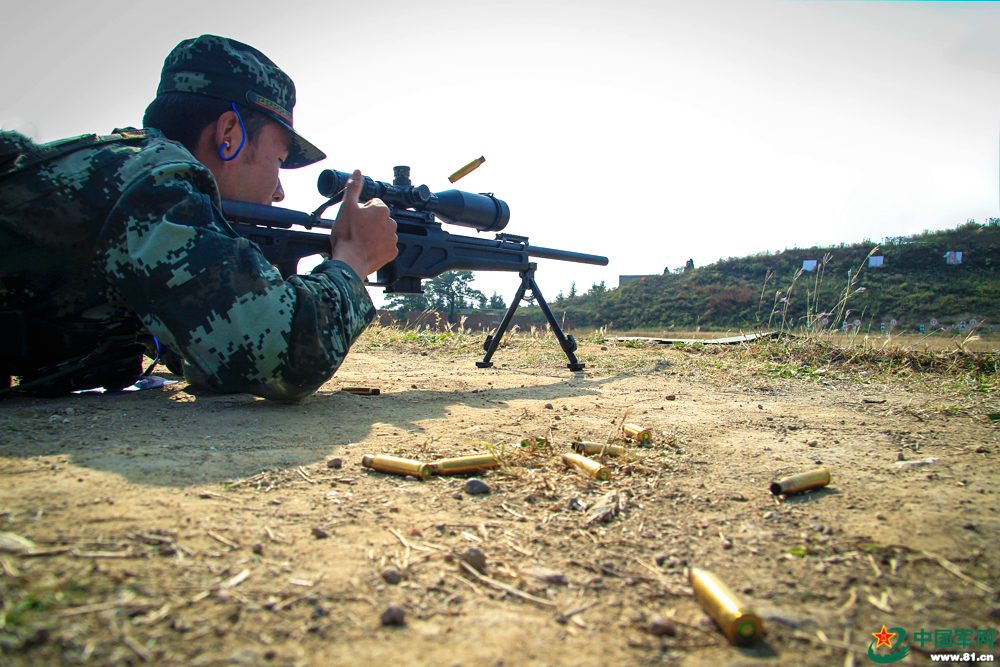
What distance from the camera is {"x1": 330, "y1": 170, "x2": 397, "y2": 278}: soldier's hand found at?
10.00 feet

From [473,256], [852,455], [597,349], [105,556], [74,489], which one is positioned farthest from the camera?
[597,349]

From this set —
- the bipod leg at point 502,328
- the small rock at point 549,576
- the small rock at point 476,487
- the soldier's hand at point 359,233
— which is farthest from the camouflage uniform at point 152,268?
the bipod leg at point 502,328

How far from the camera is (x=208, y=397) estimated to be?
10.3ft

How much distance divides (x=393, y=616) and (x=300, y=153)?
333 cm

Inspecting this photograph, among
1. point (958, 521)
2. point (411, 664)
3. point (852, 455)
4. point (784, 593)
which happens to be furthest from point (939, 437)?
point (411, 664)

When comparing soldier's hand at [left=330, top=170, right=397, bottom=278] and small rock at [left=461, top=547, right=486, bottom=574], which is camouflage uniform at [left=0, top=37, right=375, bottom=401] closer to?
soldier's hand at [left=330, top=170, right=397, bottom=278]

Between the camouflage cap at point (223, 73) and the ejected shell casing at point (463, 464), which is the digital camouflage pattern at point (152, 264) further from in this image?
the ejected shell casing at point (463, 464)

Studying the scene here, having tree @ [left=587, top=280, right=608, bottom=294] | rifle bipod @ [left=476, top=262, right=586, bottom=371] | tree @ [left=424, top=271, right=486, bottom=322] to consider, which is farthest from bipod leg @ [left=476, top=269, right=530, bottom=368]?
tree @ [left=587, top=280, right=608, bottom=294]

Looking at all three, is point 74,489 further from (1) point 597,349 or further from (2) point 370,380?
(1) point 597,349

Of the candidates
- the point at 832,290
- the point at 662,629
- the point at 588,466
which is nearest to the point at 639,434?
the point at 588,466

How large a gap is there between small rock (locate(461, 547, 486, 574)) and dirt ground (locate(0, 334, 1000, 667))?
0.02 meters

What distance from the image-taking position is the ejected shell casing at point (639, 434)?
2322mm

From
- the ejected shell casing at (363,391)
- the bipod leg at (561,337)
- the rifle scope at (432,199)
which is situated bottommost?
the ejected shell casing at (363,391)

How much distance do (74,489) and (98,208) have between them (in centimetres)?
138
